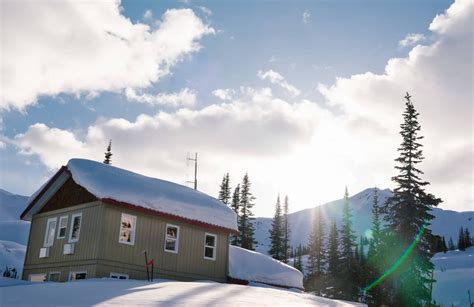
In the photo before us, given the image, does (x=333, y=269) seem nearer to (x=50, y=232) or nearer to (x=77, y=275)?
(x=50, y=232)

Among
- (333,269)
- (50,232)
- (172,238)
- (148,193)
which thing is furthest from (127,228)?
(333,269)

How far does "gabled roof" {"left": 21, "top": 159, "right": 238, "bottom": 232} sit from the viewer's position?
70.9 ft

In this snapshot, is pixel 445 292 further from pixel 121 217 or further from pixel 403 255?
pixel 121 217

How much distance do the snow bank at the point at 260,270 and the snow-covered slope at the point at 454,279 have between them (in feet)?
145

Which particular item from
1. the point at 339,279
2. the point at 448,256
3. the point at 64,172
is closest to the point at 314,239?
the point at 339,279

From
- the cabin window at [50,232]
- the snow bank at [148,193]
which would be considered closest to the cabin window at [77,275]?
the cabin window at [50,232]

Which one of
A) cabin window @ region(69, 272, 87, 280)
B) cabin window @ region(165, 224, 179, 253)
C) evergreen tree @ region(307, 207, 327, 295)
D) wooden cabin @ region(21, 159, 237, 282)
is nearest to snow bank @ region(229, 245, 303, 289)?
wooden cabin @ region(21, 159, 237, 282)

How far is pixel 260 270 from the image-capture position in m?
29.5

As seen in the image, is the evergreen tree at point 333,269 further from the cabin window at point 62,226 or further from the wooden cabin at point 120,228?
the cabin window at point 62,226

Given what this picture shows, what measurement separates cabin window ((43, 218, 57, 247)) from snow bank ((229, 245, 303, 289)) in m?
9.92

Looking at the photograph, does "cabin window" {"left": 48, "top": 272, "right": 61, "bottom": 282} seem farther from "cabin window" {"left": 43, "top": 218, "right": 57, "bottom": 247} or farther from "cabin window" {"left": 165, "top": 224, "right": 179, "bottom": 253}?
"cabin window" {"left": 165, "top": 224, "right": 179, "bottom": 253}

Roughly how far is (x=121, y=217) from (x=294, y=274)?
13.7 meters

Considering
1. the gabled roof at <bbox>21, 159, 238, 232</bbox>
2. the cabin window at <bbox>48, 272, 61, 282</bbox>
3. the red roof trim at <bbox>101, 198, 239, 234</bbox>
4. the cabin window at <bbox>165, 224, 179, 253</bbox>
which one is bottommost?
the cabin window at <bbox>48, 272, 61, 282</bbox>

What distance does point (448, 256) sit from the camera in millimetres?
119250
